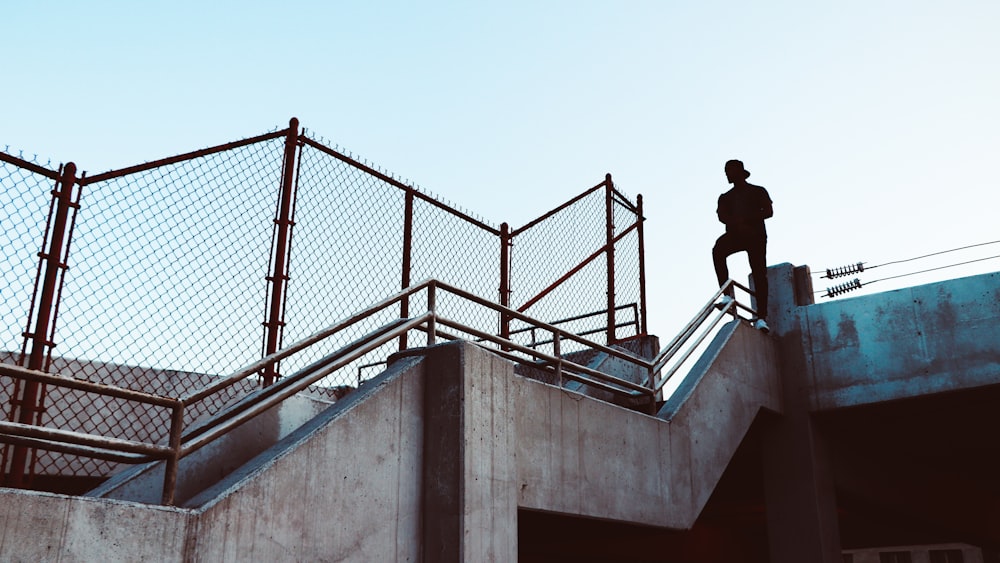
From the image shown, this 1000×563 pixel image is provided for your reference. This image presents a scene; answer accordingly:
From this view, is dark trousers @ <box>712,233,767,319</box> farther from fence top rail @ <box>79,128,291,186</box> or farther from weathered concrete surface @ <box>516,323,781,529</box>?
fence top rail @ <box>79,128,291,186</box>

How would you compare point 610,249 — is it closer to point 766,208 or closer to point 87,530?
point 766,208

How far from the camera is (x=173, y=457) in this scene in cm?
395

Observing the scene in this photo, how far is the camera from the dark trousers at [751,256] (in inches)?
398

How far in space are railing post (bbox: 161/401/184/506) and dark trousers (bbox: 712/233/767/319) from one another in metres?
7.39

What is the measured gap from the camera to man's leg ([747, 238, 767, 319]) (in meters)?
10.1

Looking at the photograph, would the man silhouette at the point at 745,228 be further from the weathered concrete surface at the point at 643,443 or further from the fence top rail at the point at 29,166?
the fence top rail at the point at 29,166

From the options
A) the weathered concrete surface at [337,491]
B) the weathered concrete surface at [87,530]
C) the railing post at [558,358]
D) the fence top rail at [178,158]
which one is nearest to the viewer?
the weathered concrete surface at [87,530]

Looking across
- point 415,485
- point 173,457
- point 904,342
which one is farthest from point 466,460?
point 904,342

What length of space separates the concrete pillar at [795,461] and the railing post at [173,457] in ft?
25.0

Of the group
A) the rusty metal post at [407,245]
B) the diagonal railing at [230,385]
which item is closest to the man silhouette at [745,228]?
the diagonal railing at [230,385]

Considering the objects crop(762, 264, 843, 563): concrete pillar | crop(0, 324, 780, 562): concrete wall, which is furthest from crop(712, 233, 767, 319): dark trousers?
crop(0, 324, 780, 562): concrete wall

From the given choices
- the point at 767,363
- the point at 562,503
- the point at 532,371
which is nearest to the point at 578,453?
the point at 562,503

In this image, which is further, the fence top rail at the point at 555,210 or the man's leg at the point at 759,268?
the man's leg at the point at 759,268

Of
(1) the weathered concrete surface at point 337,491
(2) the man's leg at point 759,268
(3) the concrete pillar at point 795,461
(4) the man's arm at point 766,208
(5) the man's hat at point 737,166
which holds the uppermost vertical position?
(5) the man's hat at point 737,166
